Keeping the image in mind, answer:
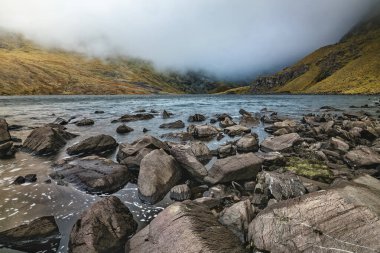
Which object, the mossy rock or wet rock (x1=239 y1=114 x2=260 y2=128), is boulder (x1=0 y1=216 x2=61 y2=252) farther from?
wet rock (x1=239 y1=114 x2=260 y2=128)

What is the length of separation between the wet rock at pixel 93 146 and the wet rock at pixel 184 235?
14.0 metres

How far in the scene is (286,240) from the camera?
314 inches

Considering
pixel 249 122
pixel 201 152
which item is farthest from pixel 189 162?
pixel 249 122

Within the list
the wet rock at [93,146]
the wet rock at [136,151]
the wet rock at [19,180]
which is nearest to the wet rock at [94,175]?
the wet rock at [136,151]

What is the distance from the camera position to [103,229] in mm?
9297

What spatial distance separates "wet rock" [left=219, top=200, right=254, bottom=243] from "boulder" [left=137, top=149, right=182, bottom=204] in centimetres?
404

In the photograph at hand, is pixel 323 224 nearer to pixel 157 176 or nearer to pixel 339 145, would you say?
pixel 157 176

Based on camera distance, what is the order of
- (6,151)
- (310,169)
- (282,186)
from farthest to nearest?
(6,151), (310,169), (282,186)

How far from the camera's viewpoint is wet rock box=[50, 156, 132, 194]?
46.5 ft

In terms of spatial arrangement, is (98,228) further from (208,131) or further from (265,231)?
(208,131)

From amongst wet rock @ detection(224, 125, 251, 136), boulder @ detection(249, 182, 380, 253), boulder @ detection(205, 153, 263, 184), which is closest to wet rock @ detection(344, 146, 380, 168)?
boulder @ detection(205, 153, 263, 184)

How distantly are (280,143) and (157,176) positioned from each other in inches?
476

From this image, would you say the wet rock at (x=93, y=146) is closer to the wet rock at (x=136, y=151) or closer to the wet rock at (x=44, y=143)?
the wet rock at (x=44, y=143)

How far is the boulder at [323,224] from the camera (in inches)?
292
